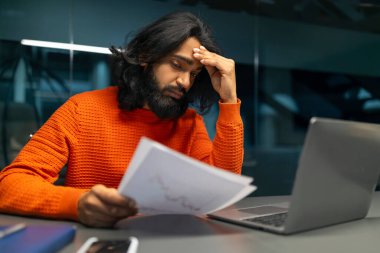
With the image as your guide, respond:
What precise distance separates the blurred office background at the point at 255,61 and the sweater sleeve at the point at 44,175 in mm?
1743

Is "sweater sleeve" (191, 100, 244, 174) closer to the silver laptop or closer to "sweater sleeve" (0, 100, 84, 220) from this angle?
the silver laptop

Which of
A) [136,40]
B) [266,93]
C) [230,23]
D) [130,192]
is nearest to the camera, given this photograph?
[130,192]

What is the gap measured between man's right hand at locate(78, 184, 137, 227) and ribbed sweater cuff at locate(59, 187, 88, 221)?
0.03 m

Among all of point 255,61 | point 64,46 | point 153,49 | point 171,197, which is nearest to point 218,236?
point 171,197

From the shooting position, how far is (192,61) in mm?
1157

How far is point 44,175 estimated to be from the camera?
0.92m

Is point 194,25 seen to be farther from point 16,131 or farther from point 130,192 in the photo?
point 16,131

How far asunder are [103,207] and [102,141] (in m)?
0.54

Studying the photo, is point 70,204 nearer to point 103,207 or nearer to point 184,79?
point 103,207

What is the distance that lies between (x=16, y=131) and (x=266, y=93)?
252 centimetres

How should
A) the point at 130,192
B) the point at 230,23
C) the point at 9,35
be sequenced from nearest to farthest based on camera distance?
the point at 130,192 < the point at 9,35 < the point at 230,23

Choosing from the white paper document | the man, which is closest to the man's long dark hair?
the man

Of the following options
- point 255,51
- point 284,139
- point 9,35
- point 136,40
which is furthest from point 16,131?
point 284,139

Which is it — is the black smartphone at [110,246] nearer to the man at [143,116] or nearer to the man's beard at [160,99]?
the man at [143,116]
